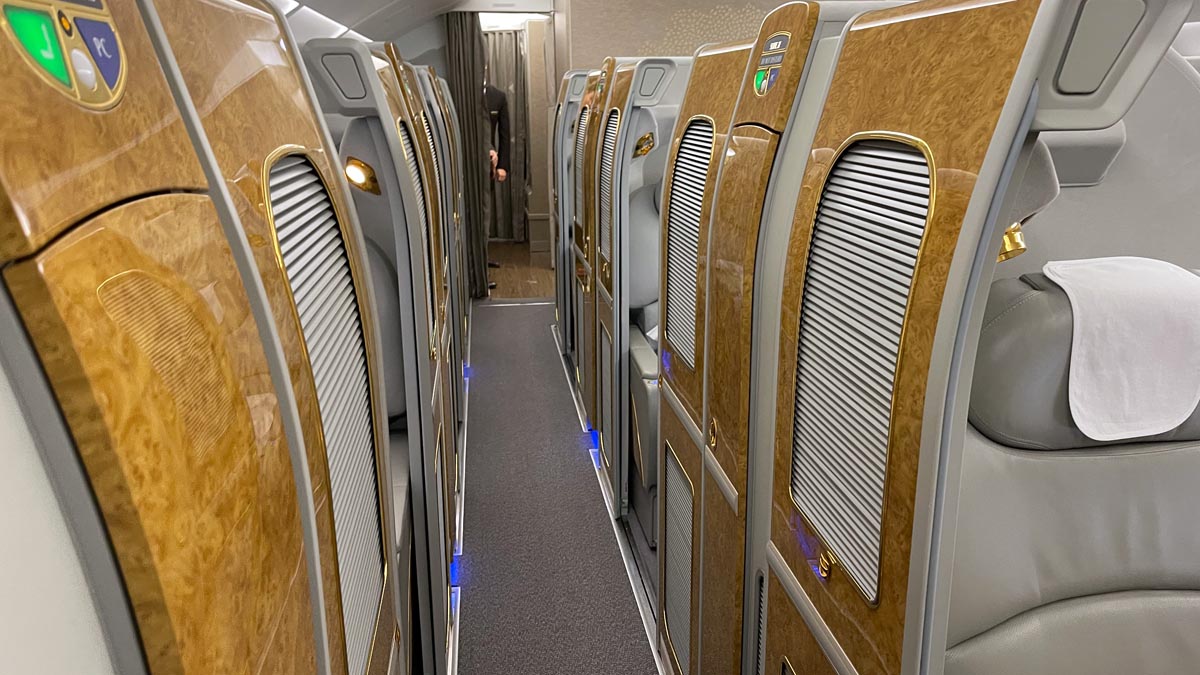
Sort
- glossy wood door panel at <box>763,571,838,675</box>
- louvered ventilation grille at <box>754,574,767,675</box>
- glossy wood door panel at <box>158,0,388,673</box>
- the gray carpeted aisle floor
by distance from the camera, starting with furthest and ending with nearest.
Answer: the gray carpeted aisle floor
louvered ventilation grille at <box>754,574,767,675</box>
glossy wood door panel at <box>763,571,838,675</box>
glossy wood door panel at <box>158,0,388,673</box>

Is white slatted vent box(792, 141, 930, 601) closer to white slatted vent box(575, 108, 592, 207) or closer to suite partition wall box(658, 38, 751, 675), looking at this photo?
suite partition wall box(658, 38, 751, 675)

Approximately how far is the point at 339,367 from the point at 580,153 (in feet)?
11.9

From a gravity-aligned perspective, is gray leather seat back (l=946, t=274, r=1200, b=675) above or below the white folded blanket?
below

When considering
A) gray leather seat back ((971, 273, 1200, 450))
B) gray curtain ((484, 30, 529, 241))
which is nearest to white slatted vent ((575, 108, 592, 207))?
gray leather seat back ((971, 273, 1200, 450))

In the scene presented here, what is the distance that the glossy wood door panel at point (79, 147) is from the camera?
1.40ft

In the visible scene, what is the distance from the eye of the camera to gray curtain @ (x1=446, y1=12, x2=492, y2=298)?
766 centimetres

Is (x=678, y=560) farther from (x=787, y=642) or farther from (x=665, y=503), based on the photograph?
(x=787, y=642)

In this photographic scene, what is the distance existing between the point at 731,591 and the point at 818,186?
97 cm

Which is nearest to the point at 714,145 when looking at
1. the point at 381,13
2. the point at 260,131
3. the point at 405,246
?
the point at 405,246

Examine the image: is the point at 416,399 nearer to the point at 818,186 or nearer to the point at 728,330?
the point at 728,330

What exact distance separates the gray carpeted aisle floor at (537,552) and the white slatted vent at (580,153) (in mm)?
1274

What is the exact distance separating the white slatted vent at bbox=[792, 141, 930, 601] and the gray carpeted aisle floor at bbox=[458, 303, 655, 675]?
5.69 feet

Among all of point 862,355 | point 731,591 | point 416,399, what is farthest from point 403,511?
point 862,355

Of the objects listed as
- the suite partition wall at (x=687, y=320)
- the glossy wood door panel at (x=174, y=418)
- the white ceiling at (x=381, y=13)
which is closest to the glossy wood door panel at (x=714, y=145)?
the suite partition wall at (x=687, y=320)
